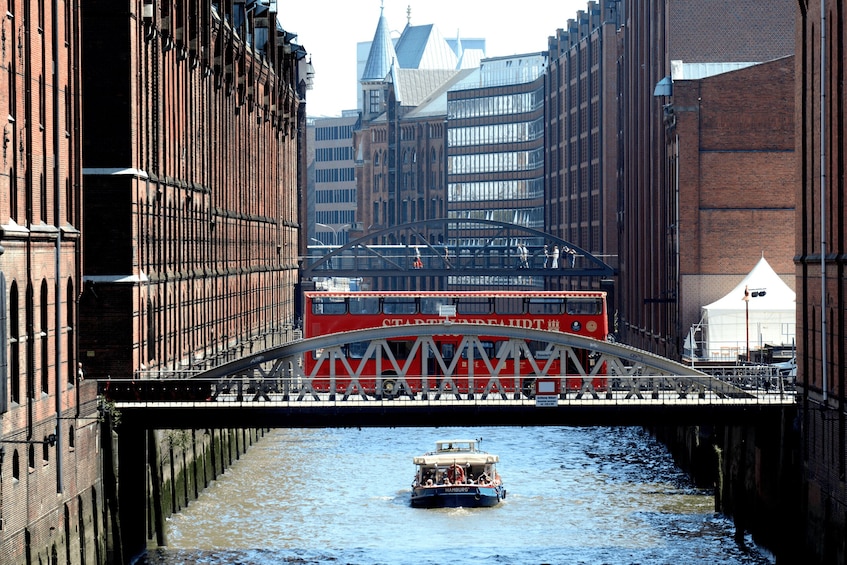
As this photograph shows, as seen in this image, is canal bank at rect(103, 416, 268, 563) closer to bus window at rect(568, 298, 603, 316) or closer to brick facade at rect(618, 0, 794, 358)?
bus window at rect(568, 298, 603, 316)

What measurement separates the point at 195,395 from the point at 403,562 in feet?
25.4

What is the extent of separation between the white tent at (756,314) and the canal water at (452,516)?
5.42 metres

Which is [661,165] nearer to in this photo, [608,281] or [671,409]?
[608,281]

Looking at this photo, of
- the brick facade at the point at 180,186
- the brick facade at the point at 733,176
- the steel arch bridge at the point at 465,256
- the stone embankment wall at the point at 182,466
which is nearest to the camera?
the stone embankment wall at the point at 182,466

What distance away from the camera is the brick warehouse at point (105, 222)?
40.2 meters

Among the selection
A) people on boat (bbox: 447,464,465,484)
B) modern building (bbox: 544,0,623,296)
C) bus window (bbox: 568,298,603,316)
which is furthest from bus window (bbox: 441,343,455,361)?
modern building (bbox: 544,0,623,296)

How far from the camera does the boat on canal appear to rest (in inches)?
2413

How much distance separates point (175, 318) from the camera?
65.7 meters

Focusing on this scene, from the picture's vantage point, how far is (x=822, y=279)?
47.4 metres

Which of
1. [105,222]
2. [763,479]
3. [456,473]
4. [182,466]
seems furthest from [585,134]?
[763,479]

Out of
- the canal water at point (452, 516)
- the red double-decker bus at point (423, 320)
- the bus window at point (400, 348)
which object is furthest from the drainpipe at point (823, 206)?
the bus window at point (400, 348)

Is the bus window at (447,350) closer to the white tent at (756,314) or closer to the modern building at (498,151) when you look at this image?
the white tent at (756,314)

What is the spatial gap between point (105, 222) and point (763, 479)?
19.7 metres

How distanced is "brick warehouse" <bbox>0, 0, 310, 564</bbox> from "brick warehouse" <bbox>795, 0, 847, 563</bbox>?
16539mm
